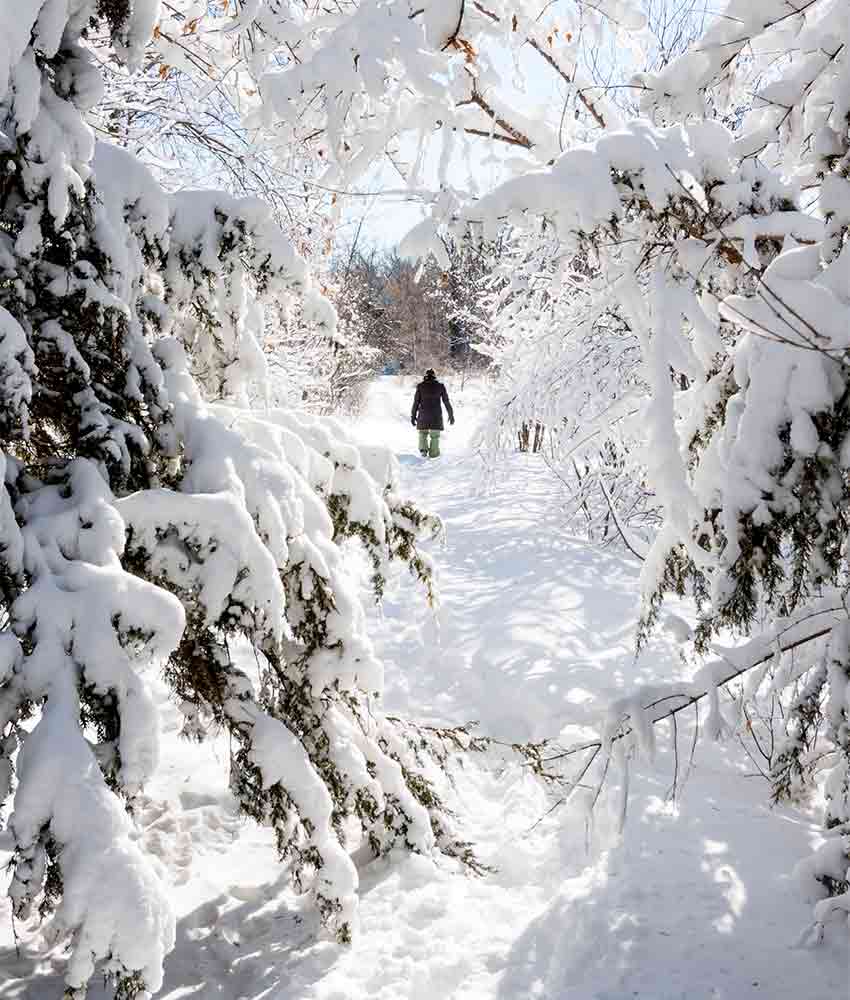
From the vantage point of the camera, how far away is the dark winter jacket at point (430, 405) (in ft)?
54.6

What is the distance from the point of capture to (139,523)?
2.45 meters

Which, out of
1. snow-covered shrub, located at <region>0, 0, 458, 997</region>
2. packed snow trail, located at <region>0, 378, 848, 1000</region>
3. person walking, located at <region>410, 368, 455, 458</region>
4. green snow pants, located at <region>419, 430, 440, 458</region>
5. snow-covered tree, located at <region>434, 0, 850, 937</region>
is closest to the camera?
snow-covered shrub, located at <region>0, 0, 458, 997</region>

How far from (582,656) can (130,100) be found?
541 cm

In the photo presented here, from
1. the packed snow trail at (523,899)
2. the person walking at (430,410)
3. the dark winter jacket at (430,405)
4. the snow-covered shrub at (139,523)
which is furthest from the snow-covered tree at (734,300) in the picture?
the dark winter jacket at (430,405)

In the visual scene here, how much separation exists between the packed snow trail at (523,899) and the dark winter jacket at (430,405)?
1127cm

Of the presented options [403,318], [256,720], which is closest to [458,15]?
[256,720]

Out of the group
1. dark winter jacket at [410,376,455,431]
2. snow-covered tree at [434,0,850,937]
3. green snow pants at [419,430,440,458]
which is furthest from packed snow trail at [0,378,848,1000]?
green snow pants at [419,430,440,458]

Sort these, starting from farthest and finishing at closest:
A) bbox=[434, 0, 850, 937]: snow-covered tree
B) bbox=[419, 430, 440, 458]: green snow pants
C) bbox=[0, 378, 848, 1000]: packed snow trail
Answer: bbox=[419, 430, 440, 458]: green snow pants
bbox=[0, 378, 848, 1000]: packed snow trail
bbox=[434, 0, 850, 937]: snow-covered tree

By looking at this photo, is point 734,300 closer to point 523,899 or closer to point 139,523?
point 139,523

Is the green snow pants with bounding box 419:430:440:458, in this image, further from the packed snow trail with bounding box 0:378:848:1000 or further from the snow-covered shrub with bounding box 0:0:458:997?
the snow-covered shrub with bounding box 0:0:458:997

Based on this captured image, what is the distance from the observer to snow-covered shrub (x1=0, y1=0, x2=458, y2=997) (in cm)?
200

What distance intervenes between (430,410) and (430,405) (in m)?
0.17

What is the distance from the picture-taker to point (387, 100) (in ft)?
13.2

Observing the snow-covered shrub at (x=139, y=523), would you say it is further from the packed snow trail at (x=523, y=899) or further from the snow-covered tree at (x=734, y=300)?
the snow-covered tree at (x=734, y=300)
